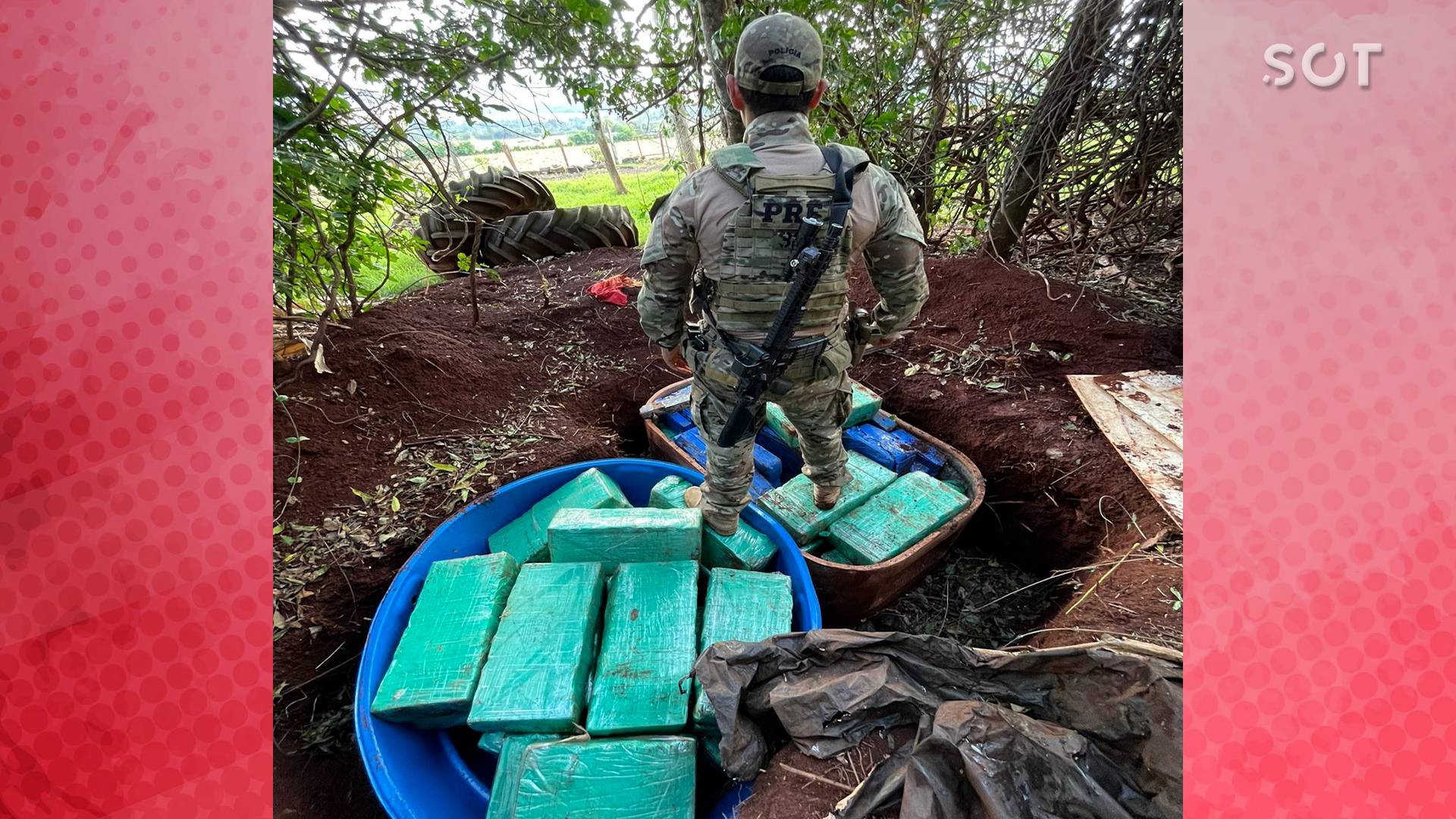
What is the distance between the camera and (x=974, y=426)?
310 cm

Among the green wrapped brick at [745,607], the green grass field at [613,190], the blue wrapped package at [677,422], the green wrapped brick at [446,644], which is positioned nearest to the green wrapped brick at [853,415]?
the blue wrapped package at [677,422]

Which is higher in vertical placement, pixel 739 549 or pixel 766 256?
pixel 766 256

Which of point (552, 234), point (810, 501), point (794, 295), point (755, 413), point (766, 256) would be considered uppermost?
Result: point (766, 256)

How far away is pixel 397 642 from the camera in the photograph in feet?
7.20

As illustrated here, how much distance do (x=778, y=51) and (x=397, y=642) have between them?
229 centimetres

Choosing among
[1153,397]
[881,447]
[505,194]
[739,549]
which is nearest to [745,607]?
[739,549]

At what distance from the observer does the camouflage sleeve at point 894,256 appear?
1972 millimetres

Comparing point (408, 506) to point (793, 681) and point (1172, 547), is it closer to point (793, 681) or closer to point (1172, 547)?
point (793, 681)

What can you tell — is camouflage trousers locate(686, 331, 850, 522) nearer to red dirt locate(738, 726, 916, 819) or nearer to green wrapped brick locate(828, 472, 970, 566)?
green wrapped brick locate(828, 472, 970, 566)

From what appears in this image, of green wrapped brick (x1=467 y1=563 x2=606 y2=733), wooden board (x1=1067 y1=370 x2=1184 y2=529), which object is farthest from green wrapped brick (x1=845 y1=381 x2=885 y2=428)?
green wrapped brick (x1=467 y1=563 x2=606 y2=733)

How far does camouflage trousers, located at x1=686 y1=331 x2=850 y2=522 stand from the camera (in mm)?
2131

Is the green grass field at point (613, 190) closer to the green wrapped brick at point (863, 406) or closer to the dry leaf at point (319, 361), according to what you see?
the dry leaf at point (319, 361)

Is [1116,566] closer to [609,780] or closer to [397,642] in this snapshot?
[609,780]

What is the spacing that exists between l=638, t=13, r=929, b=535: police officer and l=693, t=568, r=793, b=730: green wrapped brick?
0.90 feet
